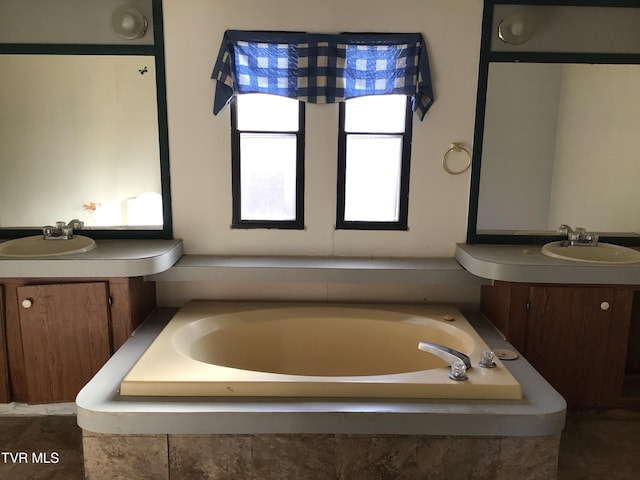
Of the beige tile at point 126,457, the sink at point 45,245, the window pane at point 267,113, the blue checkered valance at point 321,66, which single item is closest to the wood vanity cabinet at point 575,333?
the blue checkered valance at point 321,66

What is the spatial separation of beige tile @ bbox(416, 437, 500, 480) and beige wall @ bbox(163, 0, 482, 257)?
1254mm

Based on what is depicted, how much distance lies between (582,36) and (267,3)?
5.25ft

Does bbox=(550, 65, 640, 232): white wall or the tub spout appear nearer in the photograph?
the tub spout

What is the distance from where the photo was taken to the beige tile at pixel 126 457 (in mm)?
1838

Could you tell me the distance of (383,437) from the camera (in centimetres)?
184

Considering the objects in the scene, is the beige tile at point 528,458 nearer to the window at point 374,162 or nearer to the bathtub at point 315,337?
the bathtub at point 315,337

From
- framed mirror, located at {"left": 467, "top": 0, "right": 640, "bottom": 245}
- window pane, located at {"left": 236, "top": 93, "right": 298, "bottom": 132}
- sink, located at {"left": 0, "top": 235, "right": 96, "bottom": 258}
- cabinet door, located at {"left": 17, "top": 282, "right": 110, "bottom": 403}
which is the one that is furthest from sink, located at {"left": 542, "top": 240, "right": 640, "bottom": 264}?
sink, located at {"left": 0, "top": 235, "right": 96, "bottom": 258}

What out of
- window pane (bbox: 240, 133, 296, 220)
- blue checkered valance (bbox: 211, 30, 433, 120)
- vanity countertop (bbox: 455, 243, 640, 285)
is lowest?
vanity countertop (bbox: 455, 243, 640, 285)

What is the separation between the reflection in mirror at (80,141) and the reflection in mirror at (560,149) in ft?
5.85

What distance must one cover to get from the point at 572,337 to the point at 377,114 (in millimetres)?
1459

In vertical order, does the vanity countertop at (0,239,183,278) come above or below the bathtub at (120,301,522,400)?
above

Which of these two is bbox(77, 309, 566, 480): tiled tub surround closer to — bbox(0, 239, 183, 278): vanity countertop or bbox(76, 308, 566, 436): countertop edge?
bbox(76, 308, 566, 436): countertop edge

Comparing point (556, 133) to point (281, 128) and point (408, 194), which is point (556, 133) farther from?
point (281, 128)

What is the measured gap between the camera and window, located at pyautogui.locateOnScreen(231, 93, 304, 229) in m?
2.81
